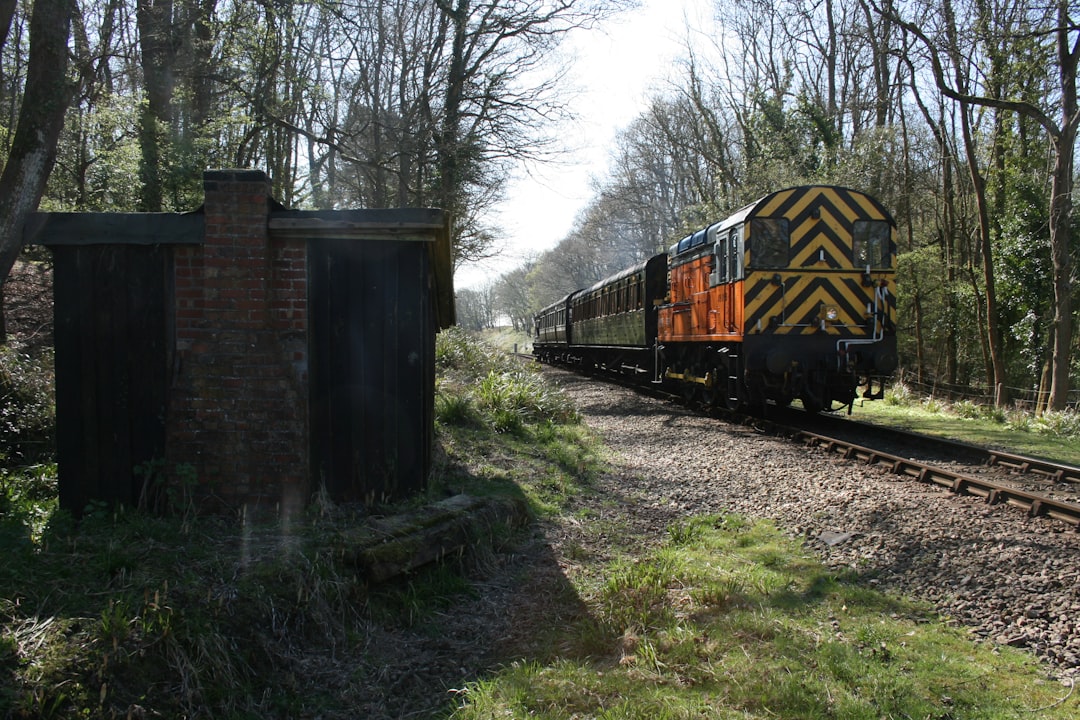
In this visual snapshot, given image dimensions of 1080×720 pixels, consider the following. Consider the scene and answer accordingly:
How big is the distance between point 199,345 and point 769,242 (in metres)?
8.49

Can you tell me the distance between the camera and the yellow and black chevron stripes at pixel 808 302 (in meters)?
10.9

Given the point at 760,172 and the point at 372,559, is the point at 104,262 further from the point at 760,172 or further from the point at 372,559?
the point at 760,172

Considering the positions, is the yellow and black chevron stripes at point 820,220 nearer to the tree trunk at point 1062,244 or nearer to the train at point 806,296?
the train at point 806,296

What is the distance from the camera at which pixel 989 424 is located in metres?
12.7

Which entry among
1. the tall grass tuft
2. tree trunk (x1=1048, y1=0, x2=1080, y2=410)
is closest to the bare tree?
tree trunk (x1=1048, y1=0, x2=1080, y2=410)

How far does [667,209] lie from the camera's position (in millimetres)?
44500

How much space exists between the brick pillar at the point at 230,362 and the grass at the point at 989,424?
897 centimetres

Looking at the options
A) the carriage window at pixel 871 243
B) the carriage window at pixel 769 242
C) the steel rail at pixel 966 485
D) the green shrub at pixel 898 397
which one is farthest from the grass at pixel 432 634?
the green shrub at pixel 898 397

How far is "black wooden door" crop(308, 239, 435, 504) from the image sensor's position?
5.39 m

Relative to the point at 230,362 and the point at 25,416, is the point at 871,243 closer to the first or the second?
the point at 230,362

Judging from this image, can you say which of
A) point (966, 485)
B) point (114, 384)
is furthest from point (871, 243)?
point (114, 384)

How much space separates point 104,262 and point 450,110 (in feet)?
50.1

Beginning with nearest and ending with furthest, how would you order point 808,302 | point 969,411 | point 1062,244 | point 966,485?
point 966,485, point 808,302, point 969,411, point 1062,244

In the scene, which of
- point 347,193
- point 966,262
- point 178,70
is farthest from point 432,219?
→ point 347,193
